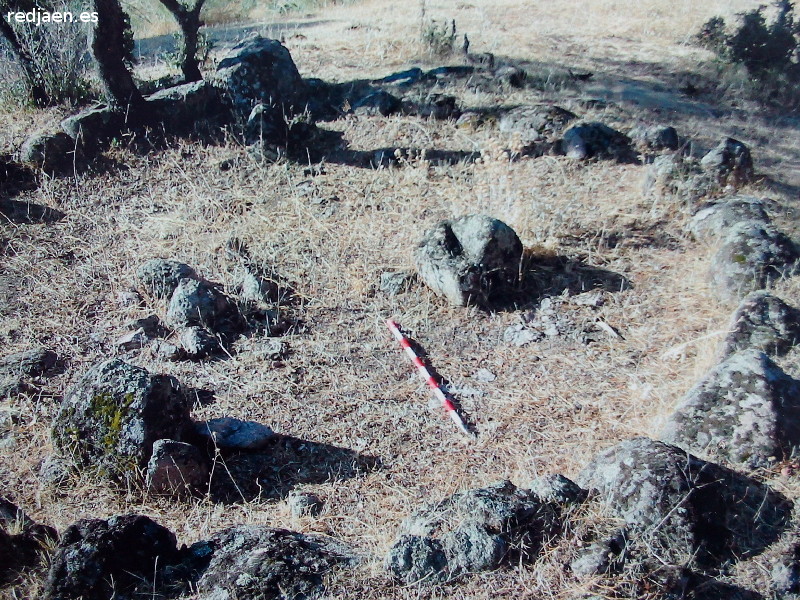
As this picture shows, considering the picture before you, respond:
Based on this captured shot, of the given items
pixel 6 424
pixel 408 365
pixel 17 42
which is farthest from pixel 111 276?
pixel 17 42

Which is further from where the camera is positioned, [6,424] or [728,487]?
[6,424]

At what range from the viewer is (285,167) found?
7.27 metres

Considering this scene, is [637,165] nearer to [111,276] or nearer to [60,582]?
[111,276]

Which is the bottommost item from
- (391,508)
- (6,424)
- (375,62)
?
(391,508)

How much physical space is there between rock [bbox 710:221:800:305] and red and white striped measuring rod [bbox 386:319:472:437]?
7.01 feet

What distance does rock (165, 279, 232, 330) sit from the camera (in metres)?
5.15

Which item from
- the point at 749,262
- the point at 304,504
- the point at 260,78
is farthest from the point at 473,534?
the point at 260,78

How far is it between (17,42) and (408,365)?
20.6ft

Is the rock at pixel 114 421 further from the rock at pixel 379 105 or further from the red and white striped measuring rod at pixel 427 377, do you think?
the rock at pixel 379 105

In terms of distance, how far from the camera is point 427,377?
4.79m

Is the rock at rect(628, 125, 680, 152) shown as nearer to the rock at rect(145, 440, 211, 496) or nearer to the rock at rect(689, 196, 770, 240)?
the rock at rect(689, 196, 770, 240)

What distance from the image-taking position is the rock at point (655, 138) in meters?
7.41

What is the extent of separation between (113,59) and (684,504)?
7.15 metres

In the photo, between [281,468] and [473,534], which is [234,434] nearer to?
[281,468]
